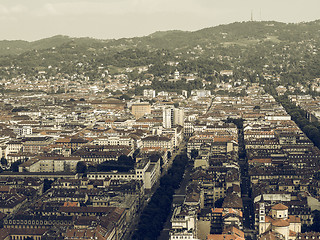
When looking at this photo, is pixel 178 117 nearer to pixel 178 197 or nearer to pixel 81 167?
pixel 81 167

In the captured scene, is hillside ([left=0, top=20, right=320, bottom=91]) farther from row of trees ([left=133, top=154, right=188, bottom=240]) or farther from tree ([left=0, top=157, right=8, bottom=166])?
row of trees ([left=133, top=154, right=188, bottom=240])

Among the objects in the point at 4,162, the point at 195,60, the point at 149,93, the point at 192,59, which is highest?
the point at 192,59

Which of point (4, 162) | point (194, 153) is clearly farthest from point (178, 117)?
point (4, 162)

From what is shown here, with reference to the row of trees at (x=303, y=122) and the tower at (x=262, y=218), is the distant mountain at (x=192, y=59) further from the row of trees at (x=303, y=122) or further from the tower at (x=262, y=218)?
the tower at (x=262, y=218)

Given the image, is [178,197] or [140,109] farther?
[140,109]

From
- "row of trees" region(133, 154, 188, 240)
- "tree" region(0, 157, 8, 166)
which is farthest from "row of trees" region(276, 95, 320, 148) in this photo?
"tree" region(0, 157, 8, 166)

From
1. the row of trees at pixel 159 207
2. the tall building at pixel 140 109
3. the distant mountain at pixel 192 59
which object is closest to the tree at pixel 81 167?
the row of trees at pixel 159 207
